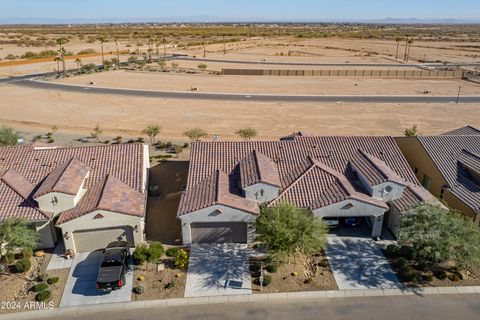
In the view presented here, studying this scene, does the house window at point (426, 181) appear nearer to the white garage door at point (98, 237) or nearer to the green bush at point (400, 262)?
the green bush at point (400, 262)

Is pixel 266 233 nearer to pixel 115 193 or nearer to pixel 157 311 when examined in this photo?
pixel 157 311

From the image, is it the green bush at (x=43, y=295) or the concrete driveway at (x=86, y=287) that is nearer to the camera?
the green bush at (x=43, y=295)

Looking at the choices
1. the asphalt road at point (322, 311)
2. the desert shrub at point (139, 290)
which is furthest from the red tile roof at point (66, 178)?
the asphalt road at point (322, 311)

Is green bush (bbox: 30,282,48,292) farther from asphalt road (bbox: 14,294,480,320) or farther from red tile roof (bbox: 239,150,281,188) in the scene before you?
red tile roof (bbox: 239,150,281,188)

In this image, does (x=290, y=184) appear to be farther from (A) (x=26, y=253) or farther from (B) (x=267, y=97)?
(B) (x=267, y=97)

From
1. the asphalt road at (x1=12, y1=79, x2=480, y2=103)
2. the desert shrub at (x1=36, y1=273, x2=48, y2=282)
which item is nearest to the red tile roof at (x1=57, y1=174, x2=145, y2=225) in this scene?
the desert shrub at (x1=36, y1=273, x2=48, y2=282)

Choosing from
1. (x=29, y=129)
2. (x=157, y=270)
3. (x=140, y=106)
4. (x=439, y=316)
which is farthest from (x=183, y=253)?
(x=140, y=106)
